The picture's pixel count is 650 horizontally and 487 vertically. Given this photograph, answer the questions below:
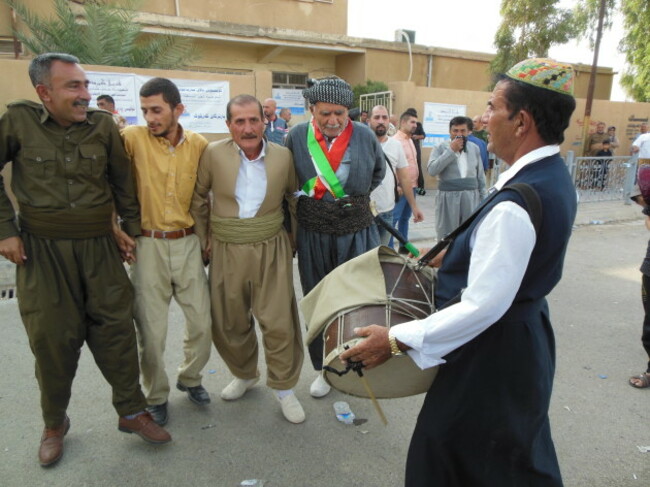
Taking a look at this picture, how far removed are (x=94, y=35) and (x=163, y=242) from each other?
7486mm

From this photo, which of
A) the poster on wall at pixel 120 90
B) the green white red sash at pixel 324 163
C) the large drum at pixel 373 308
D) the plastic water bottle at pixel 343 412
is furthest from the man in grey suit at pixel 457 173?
the poster on wall at pixel 120 90

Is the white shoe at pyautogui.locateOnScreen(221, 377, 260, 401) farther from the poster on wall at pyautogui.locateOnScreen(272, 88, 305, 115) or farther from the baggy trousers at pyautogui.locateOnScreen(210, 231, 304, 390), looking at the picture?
the poster on wall at pyautogui.locateOnScreen(272, 88, 305, 115)

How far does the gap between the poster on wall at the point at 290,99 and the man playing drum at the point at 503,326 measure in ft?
38.8

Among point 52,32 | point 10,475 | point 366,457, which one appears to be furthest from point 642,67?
point 10,475

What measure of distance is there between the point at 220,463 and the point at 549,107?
233 cm

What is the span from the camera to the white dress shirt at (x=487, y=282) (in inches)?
53.1

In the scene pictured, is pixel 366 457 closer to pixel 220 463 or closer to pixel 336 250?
pixel 220 463

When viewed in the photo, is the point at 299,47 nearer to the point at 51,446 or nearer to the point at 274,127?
the point at 274,127

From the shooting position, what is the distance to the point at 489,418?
162 centimetres

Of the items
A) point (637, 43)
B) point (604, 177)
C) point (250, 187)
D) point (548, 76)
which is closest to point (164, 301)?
point (250, 187)

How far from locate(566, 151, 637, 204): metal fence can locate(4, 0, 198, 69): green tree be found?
9053mm

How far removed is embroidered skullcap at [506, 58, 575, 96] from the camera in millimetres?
1450

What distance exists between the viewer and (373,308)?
1.68 metres

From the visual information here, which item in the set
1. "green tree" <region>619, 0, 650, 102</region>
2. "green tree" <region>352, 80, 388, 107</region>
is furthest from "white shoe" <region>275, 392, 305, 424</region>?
"green tree" <region>619, 0, 650, 102</region>
